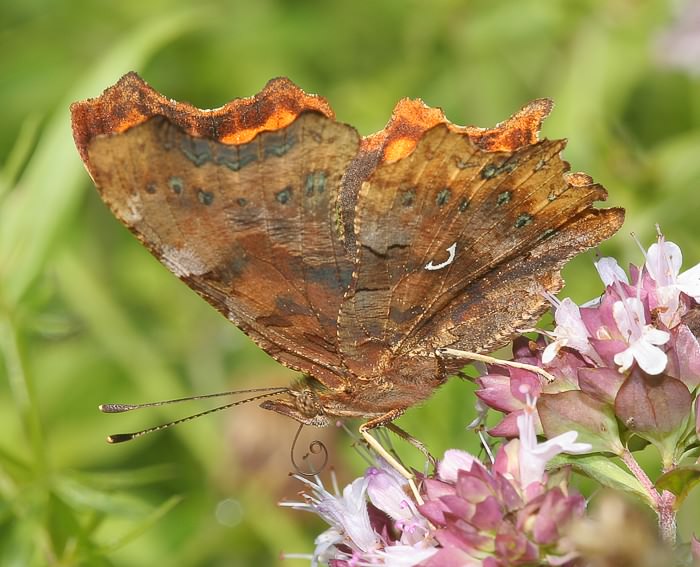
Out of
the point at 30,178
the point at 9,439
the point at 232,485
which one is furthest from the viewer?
the point at 9,439

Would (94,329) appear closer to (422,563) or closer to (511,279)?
(511,279)

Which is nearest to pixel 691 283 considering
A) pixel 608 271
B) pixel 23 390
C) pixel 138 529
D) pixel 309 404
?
pixel 608 271

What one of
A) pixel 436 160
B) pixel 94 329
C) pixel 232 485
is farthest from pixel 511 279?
pixel 94 329

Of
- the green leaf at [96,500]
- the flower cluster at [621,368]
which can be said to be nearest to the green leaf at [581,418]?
the flower cluster at [621,368]

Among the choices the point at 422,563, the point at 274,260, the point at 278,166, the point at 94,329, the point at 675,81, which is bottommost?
the point at 422,563

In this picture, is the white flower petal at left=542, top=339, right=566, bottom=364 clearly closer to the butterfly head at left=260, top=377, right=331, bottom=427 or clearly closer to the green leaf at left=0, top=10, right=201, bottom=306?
the butterfly head at left=260, top=377, right=331, bottom=427

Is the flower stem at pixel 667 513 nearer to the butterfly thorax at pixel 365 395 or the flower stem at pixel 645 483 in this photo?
the flower stem at pixel 645 483
